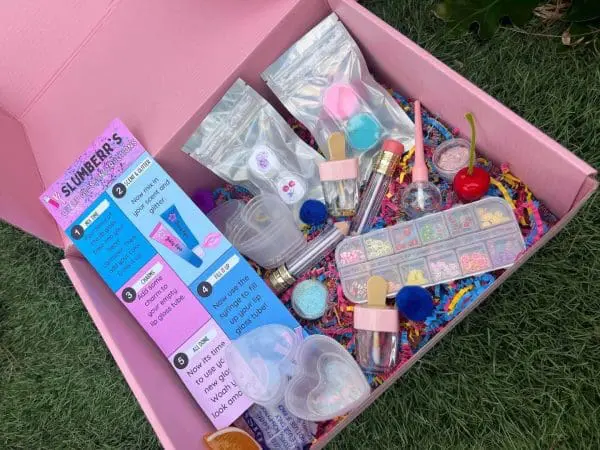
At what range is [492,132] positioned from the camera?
2.94 feet

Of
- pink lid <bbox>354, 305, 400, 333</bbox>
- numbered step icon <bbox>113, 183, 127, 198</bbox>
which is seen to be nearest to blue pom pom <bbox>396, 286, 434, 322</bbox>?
pink lid <bbox>354, 305, 400, 333</bbox>

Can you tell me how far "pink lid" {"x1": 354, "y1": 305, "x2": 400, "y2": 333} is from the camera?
2.99 feet

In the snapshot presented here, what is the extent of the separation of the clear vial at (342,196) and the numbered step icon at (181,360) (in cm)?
Result: 36

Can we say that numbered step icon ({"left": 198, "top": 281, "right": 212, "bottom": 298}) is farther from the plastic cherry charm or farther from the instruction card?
the plastic cherry charm

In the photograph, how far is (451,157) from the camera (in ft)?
3.24

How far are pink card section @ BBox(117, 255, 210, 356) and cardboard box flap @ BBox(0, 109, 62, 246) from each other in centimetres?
19

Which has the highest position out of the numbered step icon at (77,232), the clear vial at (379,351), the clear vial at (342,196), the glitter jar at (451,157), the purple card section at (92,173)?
the purple card section at (92,173)

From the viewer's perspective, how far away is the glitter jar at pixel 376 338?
91 cm

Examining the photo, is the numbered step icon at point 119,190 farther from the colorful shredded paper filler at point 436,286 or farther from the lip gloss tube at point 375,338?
the lip gloss tube at point 375,338

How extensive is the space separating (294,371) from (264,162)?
37 cm

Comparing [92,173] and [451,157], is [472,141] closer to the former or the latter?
[451,157]

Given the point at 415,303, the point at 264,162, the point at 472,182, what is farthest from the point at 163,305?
the point at 472,182

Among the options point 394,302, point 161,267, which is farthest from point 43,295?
point 394,302

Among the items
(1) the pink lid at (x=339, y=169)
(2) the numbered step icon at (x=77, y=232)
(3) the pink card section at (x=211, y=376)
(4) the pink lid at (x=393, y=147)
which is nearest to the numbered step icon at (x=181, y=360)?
(3) the pink card section at (x=211, y=376)
